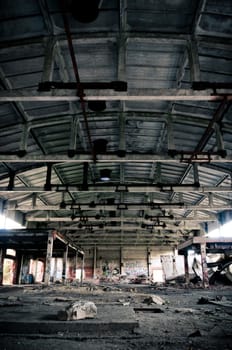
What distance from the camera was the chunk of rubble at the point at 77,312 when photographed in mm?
3717

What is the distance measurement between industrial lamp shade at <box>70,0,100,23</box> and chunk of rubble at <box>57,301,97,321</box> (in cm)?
471

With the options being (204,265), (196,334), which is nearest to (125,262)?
(204,265)

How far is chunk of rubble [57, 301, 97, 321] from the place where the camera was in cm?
372

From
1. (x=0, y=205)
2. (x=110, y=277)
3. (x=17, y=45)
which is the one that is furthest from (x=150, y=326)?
(x=110, y=277)

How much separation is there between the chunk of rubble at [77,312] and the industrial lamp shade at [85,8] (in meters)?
4.71

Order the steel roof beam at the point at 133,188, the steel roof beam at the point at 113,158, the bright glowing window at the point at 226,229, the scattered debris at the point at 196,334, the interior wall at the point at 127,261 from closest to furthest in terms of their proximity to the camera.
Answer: the scattered debris at the point at 196,334 → the steel roof beam at the point at 113,158 → the steel roof beam at the point at 133,188 → the bright glowing window at the point at 226,229 → the interior wall at the point at 127,261

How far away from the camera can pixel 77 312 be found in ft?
12.4

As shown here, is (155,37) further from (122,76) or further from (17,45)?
(17,45)

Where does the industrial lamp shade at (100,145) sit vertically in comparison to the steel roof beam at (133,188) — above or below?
above

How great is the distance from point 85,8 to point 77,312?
480 cm

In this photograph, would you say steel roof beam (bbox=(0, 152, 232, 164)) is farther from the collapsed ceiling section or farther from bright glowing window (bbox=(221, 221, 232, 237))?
bright glowing window (bbox=(221, 221, 232, 237))

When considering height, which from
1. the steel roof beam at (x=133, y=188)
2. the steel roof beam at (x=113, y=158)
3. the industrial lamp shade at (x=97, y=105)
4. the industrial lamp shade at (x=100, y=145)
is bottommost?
the steel roof beam at (x=133, y=188)

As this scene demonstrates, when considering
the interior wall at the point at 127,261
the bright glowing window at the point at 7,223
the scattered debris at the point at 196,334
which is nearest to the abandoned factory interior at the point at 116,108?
the scattered debris at the point at 196,334

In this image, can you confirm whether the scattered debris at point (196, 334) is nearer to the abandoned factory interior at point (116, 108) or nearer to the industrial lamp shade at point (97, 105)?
the abandoned factory interior at point (116, 108)
